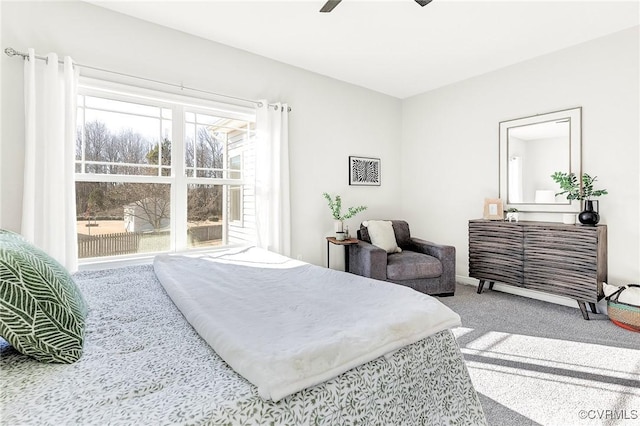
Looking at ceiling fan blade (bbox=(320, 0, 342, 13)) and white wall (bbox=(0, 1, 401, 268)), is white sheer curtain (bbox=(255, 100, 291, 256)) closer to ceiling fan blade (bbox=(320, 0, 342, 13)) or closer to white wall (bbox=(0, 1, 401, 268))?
white wall (bbox=(0, 1, 401, 268))

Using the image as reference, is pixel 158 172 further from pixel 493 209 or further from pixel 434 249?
pixel 493 209

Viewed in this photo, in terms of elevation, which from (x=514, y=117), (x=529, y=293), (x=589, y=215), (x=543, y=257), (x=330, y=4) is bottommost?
(x=529, y=293)

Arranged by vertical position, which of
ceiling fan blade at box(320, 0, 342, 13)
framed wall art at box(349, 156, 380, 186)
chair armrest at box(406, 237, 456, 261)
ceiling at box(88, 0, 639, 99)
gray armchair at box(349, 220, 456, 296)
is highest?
ceiling at box(88, 0, 639, 99)

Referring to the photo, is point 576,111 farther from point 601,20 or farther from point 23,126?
point 23,126

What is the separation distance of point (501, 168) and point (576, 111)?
89cm

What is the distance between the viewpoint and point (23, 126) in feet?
7.76

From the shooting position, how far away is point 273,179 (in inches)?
138

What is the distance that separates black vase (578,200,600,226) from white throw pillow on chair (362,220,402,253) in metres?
1.85

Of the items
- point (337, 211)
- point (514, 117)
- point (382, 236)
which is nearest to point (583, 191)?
point (514, 117)

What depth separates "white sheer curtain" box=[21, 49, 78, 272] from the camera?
2299 millimetres

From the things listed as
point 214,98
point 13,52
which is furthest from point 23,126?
point 214,98

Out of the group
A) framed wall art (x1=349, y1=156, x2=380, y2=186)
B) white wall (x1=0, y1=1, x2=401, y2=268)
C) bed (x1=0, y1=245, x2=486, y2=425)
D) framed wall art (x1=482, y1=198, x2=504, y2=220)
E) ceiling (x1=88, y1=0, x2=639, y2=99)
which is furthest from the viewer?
framed wall art (x1=349, y1=156, x2=380, y2=186)

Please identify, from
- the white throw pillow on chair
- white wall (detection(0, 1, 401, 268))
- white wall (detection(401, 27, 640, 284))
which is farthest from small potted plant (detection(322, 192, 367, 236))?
white wall (detection(401, 27, 640, 284))

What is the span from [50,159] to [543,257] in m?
4.43
